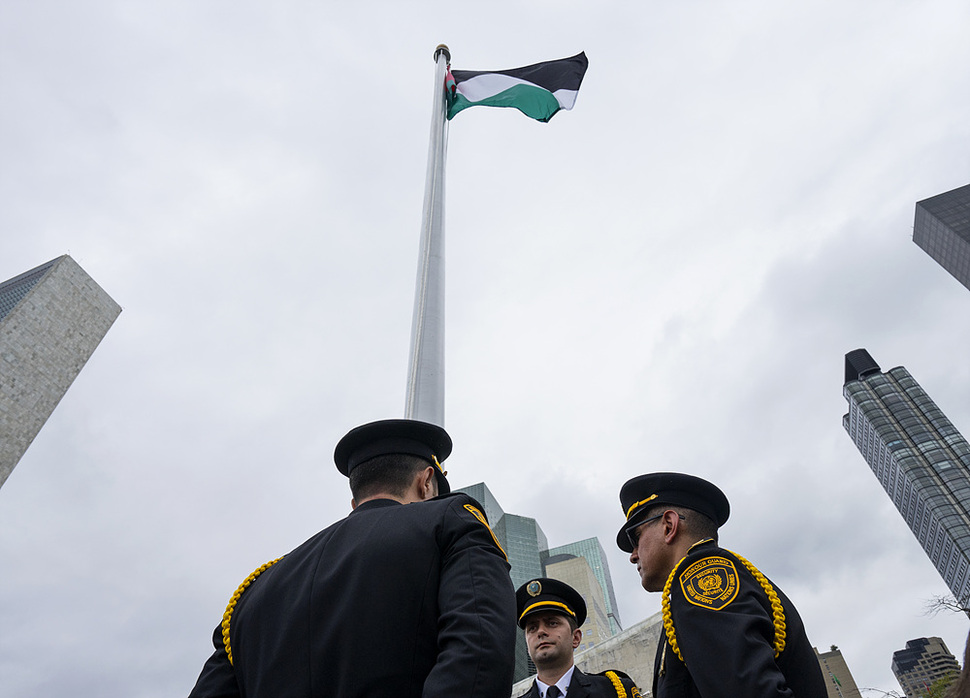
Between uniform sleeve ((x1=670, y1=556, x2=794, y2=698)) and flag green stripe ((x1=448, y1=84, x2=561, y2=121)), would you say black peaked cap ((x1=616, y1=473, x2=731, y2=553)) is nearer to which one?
uniform sleeve ((x1=670, y1=556, x2=794, y2=698))

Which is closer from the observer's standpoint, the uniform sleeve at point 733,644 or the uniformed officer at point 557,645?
the uniform sleeve at point 733,644

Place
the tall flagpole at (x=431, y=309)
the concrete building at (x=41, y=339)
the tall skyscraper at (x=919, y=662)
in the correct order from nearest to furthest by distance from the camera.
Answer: the tall flagpole at (x=431, y=309) < the concrete building at (x=41, y=339) < the tall skyscraper at (x=919, y=662)

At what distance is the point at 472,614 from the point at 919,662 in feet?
543

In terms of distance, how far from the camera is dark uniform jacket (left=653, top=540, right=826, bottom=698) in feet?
6.10

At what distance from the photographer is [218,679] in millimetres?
2006

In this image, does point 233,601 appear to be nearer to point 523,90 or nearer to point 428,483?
point 428,483

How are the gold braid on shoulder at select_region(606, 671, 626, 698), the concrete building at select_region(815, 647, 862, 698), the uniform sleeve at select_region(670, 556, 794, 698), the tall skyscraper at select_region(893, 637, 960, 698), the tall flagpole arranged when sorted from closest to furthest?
the uniform sleeve at select_region(670, 556, 794, 698)
the gold braid on shoulder at select_region(606, 671, 626, 698)
the tall flagpole
the concrete building at select_region(815, 647, 862, 698)
the tall skyscraper at select_region(893, 637, 960, 698)

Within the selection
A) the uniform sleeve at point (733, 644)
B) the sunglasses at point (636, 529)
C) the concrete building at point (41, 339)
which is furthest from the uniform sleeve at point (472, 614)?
the concrete building at point (41, 339)

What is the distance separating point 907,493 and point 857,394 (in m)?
16.1

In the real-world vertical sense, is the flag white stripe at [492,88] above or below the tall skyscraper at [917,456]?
below

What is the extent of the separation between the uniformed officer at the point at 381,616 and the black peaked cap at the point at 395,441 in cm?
21

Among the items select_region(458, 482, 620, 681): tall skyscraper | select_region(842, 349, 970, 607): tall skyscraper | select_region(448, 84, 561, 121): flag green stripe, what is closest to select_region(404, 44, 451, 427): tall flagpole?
select_region(448, 84, 561, 121): flag green stripe

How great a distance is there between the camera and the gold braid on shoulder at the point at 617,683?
3555mm

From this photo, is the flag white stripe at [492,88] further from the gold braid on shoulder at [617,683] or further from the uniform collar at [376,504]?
the uniform collar at [376,504]
